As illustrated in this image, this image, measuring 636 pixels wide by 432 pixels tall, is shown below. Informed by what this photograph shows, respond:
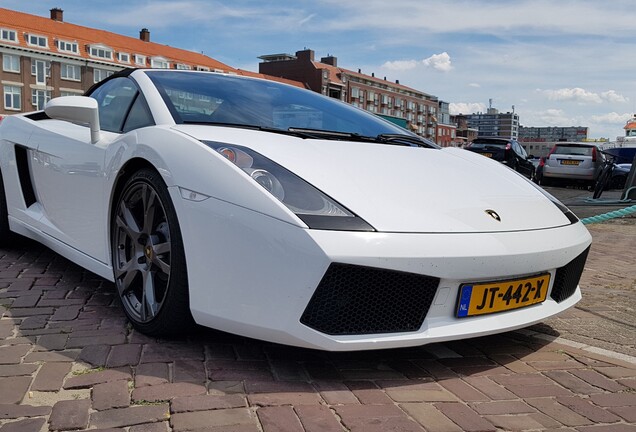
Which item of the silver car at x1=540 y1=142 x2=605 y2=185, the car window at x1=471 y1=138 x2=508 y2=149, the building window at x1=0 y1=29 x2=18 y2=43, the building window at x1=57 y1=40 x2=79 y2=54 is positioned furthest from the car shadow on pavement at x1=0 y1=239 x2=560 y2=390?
the building window at x1=57 y1=40 x2=79 y2=54

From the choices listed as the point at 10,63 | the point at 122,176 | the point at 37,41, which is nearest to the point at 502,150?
the point at 122,176

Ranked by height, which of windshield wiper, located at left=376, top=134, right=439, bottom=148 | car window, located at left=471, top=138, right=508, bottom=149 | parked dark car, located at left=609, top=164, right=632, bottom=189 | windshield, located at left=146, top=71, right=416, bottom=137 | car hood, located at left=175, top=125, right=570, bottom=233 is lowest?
parked dark car, located at left=609, top=164, right=632, bottom=189

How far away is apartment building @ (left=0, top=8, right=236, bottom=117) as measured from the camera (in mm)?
50000

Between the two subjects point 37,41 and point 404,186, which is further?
point 37,41

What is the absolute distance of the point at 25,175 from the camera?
3.59 metres

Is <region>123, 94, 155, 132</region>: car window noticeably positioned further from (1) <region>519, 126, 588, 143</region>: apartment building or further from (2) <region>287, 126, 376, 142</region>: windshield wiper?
(1) <region>519, 126, 588, 143</region>: apartment building

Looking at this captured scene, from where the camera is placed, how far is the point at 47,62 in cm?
5228

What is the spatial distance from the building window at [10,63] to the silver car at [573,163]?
48970 mm

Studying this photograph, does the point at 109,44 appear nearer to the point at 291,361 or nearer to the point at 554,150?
the point at 554,150

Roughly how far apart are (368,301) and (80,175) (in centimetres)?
174

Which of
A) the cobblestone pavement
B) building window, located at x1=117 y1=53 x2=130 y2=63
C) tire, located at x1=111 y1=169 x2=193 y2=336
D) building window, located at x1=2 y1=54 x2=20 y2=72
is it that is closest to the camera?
the cobblestone pavement

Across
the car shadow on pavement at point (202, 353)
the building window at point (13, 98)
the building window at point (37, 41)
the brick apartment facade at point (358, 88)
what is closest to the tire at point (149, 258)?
the car shadow on pavement at point (202, 353)

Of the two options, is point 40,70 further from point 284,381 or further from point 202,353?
point 284,381

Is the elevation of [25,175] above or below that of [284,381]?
above
